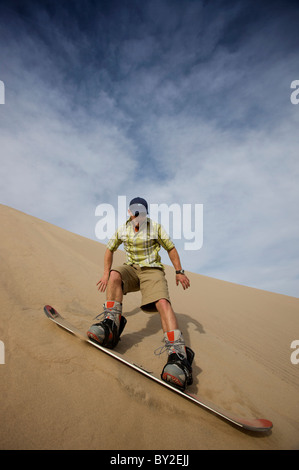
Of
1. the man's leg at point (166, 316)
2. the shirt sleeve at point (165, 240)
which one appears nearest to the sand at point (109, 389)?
the man's leg at point (166, 316)

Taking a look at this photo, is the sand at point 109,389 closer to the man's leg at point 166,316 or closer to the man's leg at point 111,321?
the man's leg at point 111,321

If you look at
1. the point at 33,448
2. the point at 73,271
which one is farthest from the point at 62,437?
the point at 73,271

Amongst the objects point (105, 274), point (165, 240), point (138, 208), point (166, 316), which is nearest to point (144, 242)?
point (165, 240)

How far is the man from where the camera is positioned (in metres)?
1.97

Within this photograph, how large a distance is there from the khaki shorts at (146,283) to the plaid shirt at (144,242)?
0.32 ft

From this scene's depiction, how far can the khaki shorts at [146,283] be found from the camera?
2457 millimetres

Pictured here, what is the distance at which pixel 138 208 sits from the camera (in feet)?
9.37

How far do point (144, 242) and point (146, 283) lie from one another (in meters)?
0.54

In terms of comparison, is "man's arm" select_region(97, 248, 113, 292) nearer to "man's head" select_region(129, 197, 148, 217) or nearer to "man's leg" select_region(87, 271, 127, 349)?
"man's leg" select_region(87, 271, 127, 349)

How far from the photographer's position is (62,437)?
1.22m

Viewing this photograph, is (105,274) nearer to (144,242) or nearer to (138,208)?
(144,242)
